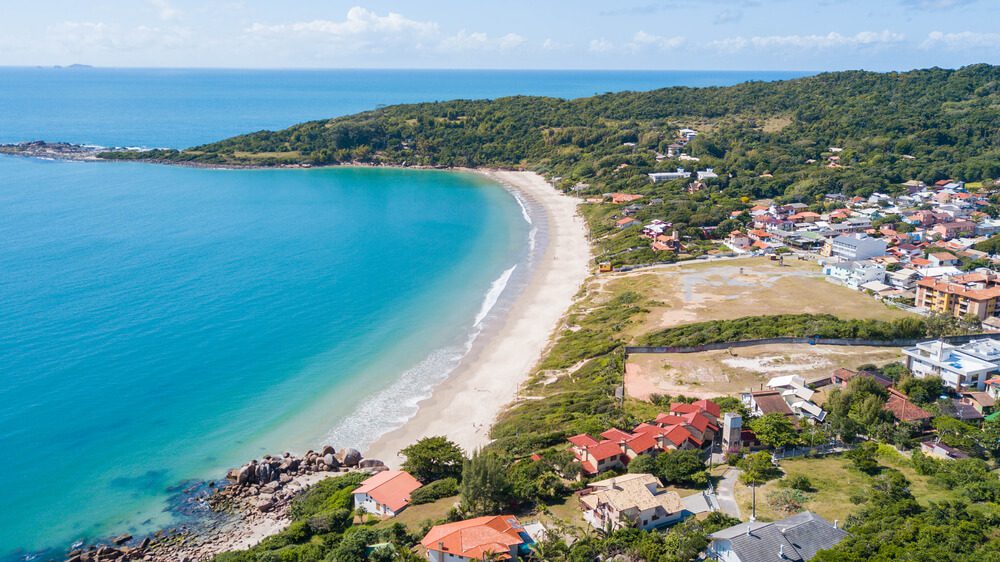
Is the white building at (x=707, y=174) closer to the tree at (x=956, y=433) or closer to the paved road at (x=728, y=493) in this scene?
the tree at (x=956, y=433)

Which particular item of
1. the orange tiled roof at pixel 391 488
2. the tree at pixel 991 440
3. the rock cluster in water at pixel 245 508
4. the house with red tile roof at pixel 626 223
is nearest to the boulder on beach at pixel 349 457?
the rock cluster in water at pixel 245 508

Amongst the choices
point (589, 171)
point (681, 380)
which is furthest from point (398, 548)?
point (589, 171)

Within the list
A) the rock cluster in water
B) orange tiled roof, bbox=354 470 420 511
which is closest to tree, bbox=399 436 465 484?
orange tiled roof, bbox=354 470 420 511

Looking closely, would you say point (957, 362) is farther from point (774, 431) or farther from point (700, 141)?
point (700, 141)

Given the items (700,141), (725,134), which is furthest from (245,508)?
(725,134)

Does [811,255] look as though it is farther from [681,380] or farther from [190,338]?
[190,338]
